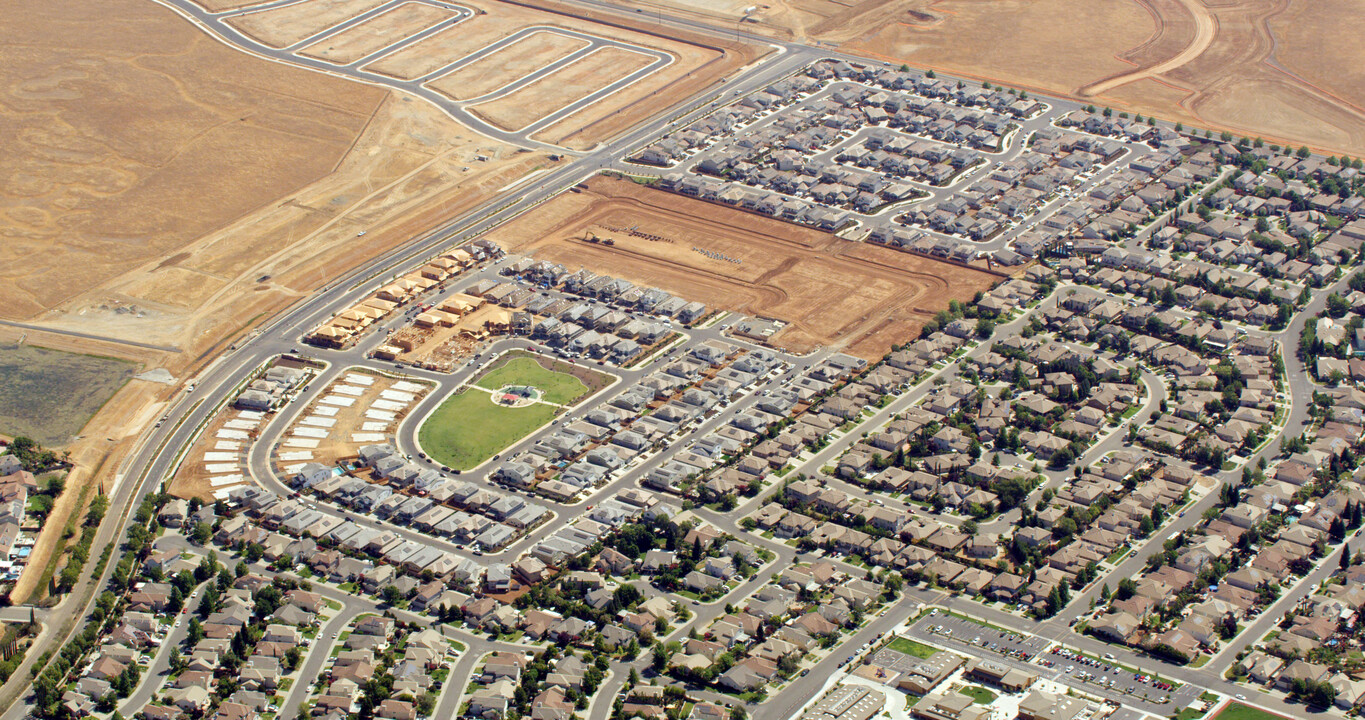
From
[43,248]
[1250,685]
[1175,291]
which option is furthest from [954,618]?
[43,248]

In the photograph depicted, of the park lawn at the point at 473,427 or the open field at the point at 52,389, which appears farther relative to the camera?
the open field at the point at 52,389

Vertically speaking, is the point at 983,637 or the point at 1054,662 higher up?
the point at 1054,662

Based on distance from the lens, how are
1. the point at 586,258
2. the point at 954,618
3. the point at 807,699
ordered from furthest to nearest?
the point at 586,258 → the point at 954,618 → the point at 807,699

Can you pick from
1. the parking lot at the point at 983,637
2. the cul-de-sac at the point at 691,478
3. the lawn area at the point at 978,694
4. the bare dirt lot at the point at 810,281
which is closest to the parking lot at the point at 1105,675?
the cul-de-sac at the point at 691,478

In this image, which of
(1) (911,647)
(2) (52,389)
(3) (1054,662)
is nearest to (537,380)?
(2) (52,389)

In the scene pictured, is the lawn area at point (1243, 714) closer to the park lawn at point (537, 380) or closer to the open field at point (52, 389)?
the park lawn at point (537, 380)

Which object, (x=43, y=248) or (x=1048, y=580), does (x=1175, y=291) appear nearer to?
(x=1048, y=580)

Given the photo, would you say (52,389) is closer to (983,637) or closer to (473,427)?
(473,427)
